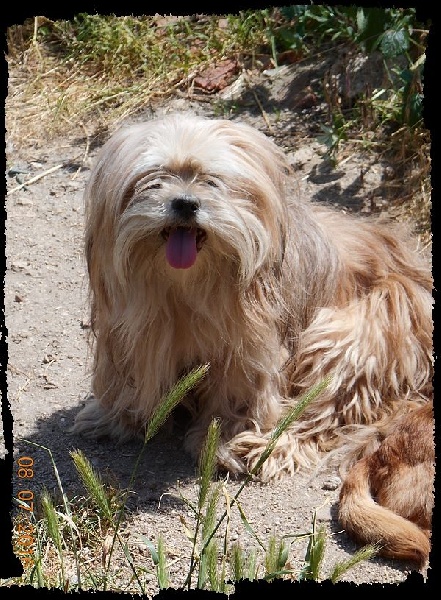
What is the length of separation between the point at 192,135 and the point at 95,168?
498mm

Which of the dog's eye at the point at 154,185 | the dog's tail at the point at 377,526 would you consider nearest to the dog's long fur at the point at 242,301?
the dog's eye at the point at 154,185

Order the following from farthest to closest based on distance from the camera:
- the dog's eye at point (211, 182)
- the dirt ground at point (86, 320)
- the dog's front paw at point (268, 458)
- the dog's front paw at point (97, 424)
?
1. the dog's front paw at point (97, 424)
2. the dog's front paw at point (268, 458)
3. the dirt ground at point (86, 320)
4. the dog's eye at point (211, 182)

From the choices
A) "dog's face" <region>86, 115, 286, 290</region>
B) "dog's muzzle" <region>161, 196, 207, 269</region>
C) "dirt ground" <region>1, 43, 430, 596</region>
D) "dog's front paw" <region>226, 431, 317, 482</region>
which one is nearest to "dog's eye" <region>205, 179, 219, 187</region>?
"dog's face" <region>86, 115, 286, 290</region>

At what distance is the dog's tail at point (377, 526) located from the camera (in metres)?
3.89

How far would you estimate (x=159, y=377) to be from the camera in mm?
4621

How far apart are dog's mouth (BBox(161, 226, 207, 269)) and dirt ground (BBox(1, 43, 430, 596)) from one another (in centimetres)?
85

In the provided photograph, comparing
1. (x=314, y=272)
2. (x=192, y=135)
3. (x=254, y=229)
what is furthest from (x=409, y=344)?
(x=192, y=135)

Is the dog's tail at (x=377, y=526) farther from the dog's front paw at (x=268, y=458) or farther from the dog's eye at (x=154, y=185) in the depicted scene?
the dog's eye at (x=154, y=185)

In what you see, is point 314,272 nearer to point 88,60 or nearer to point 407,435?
point 407,435

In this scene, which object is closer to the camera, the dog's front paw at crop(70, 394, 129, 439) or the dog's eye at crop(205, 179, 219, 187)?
the dog's eye at crop(205, 179, 219, 187)

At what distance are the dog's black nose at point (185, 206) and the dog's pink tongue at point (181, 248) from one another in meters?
0.11

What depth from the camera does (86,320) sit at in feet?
19.6

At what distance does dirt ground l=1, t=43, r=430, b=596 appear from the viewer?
434 cm

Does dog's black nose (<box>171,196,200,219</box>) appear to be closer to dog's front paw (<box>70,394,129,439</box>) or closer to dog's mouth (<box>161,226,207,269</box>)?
dog's mouth (<box>161,226,207,269</box>)
